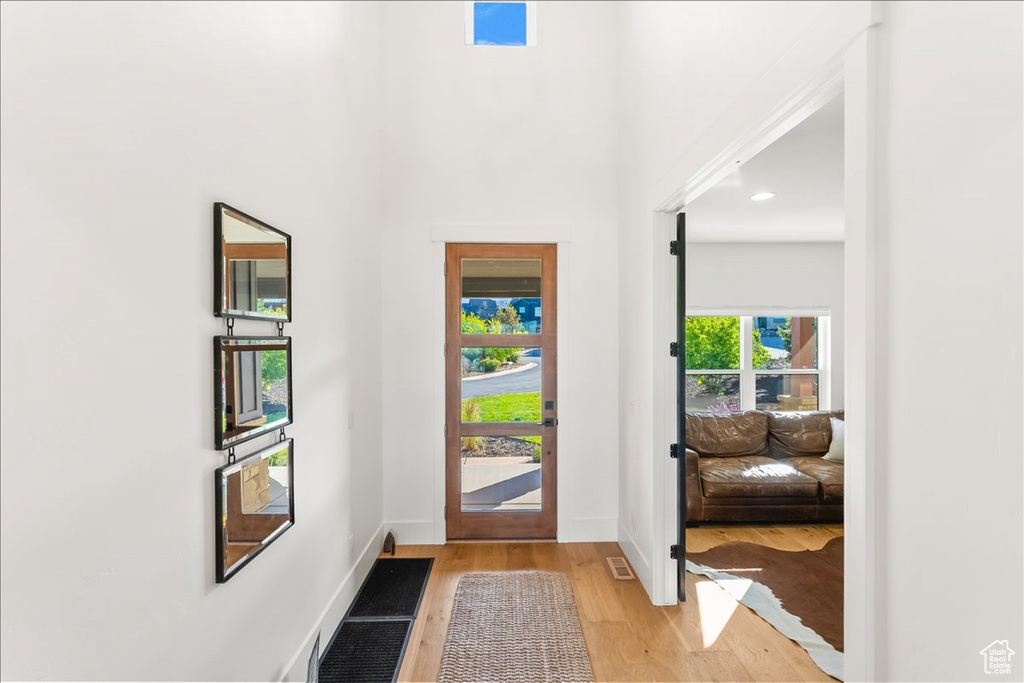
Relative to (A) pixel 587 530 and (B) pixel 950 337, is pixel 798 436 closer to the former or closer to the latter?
(A) pixel 587 530

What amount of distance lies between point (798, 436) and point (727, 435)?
667 millimetres

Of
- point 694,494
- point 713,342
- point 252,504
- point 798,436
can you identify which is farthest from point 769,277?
point 252,504

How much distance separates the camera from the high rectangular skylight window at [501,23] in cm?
374

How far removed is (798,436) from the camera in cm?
471

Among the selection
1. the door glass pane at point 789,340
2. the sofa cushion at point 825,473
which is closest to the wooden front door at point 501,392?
the sofa cushion at point 825,473

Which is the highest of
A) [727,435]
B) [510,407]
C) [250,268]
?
[250,268]

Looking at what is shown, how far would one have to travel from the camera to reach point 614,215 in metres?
3.76

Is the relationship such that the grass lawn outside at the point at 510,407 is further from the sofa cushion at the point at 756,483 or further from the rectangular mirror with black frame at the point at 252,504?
the rectangular mirror with black frame at the point at 252,504

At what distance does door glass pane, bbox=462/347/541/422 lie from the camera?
3752 mm

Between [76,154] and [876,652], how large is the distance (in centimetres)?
200

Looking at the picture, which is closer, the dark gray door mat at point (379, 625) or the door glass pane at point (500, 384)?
the dark gray door mat at point (379, 625)

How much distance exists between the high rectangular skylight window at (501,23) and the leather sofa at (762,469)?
11.1ft

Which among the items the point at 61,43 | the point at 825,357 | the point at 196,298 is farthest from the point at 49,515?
the point at 825,357

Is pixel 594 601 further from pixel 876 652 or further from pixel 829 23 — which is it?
pixel 829 23
